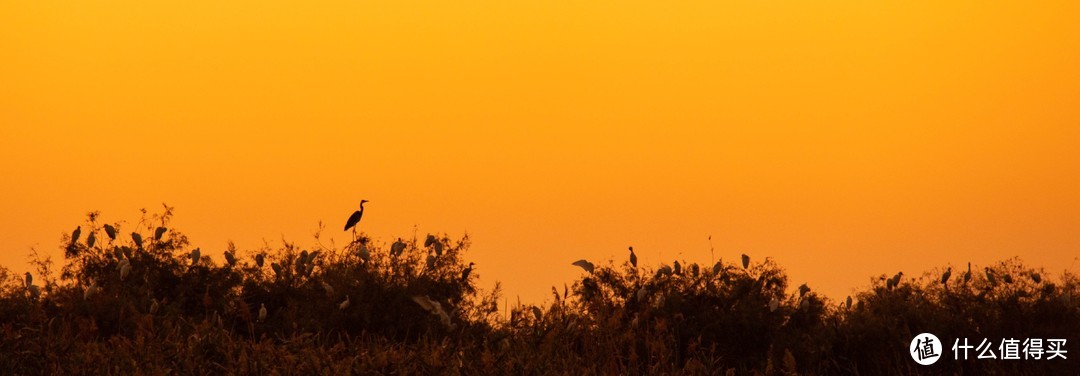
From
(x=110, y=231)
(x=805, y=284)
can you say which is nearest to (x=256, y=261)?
(x=110, y=231)

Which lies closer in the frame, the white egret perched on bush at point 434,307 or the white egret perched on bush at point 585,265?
the white egret perched on bush at point 434,307

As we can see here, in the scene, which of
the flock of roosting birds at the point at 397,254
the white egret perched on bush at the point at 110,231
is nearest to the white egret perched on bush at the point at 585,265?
the flock of roosting birds at the point at 397,254

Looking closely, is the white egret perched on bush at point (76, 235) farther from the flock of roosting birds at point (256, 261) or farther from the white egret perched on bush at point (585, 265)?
the white egret perched on bush at point (585, 265)

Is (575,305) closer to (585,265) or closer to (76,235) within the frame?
(585,265)

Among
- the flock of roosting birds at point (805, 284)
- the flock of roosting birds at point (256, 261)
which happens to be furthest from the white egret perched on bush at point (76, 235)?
the flock of roosting birds at point (805, 284)

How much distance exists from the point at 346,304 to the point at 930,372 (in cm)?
1089

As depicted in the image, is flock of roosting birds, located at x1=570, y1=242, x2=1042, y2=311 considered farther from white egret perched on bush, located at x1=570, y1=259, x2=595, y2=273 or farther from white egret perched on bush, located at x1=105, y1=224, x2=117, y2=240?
white egret perched on bush, located at x1=105, y1=224, x2=117, y2=240

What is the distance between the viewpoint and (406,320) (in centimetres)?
2797

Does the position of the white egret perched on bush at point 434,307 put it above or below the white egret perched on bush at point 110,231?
below

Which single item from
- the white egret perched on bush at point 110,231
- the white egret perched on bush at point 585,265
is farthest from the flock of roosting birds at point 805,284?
the white egret perched on bush at point 110,231

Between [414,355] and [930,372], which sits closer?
[414,355]

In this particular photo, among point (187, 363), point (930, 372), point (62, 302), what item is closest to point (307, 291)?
point (62, 302)

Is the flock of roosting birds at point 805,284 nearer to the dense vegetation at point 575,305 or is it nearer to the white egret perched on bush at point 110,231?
the dense vegetation at point 575,305

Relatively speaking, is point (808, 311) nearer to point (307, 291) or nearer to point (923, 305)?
point (923, 305)
